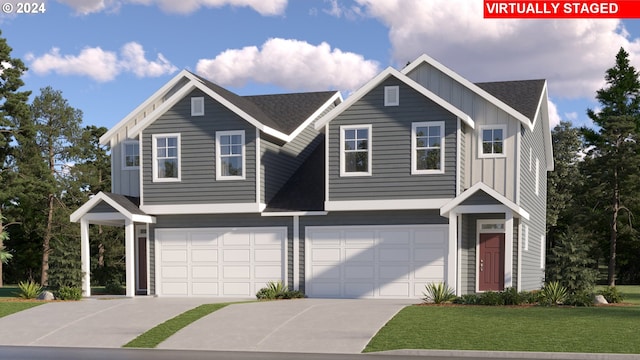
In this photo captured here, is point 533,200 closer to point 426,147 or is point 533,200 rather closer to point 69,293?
point 426,147

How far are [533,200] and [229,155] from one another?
12.1 metres

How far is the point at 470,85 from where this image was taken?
26719 mm

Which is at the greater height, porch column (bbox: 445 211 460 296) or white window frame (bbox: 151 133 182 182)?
white window frame (bbox: 151 133 182 182)

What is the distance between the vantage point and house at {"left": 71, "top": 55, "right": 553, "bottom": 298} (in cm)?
2553

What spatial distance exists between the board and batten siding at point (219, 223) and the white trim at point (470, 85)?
284 inches

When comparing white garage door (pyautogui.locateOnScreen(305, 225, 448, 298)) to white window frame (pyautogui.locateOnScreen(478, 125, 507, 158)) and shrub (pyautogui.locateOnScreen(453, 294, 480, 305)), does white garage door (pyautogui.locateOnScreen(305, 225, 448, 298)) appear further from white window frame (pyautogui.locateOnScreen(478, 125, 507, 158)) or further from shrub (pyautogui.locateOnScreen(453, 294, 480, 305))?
shrub (pyautogui.locateOnScreen(453, 294, 480, 305))

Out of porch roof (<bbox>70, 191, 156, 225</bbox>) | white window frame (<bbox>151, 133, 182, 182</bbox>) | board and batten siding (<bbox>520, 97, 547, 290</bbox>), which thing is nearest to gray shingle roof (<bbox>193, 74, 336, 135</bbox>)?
white window frame (<bbox>151, 133, 182, 182</bbox>)

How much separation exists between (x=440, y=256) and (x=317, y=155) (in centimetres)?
787

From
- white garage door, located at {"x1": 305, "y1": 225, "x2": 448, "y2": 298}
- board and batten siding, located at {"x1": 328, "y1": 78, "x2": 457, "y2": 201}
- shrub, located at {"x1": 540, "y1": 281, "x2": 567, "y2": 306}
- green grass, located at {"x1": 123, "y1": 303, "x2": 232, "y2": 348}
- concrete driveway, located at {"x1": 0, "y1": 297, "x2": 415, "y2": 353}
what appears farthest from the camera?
white garage door, located at {"x1": 305, "y1": 225, "x2": 448, "y2": 298}

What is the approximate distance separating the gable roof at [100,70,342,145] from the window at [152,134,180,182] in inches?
32.6

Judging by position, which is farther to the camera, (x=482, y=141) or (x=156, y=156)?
(x=156, y=156)

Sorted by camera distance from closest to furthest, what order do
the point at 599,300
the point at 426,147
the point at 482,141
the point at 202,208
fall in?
the point at 599,300 < the point at 426,147 < the point at 482,141 < the point at 202,208

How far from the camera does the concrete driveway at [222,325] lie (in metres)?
17.0

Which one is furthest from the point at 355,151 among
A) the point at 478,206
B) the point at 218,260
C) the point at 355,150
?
the point at 218,260
